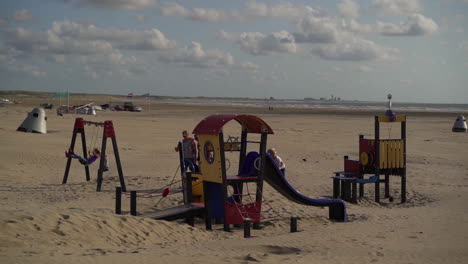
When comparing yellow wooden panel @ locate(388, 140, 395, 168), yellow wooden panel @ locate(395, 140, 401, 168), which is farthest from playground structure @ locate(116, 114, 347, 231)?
yellow wooden panel @ locate(395, 140, 401, 168)

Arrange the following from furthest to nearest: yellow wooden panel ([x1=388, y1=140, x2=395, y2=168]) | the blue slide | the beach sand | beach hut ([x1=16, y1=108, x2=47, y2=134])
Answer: beach hut ([x1=16, y1=108, x2=47, y2=134])
yellow wooden panel ([x1=388, y1=140, x2=395, y2=168])
the blue slide
the beach sand

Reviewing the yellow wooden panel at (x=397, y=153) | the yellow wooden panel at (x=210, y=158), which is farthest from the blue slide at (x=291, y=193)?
the yellow wooden panel at (x=397, y=153)

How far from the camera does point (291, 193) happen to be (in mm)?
12211

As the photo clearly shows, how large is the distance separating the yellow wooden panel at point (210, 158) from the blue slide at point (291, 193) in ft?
4.04

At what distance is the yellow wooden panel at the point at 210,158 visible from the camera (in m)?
11.3

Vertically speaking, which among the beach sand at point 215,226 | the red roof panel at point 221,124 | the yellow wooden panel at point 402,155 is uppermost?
the red roof panel at point 221,124

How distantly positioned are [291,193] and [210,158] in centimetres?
201

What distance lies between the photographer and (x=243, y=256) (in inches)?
310

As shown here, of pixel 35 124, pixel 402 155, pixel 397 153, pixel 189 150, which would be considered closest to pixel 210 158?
pixel 189 150

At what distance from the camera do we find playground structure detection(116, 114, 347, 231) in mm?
11328

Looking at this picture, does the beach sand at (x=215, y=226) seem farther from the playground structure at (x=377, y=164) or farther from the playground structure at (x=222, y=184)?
the playground structure at (x=377, y=164)

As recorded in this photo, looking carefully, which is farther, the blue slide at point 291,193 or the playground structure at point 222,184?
the blue slide at point 291,193

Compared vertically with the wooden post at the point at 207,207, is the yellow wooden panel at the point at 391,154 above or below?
above

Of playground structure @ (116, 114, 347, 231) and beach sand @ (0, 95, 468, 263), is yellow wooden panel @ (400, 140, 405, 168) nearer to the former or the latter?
beach sand @ (0, 95, 468, 263)
